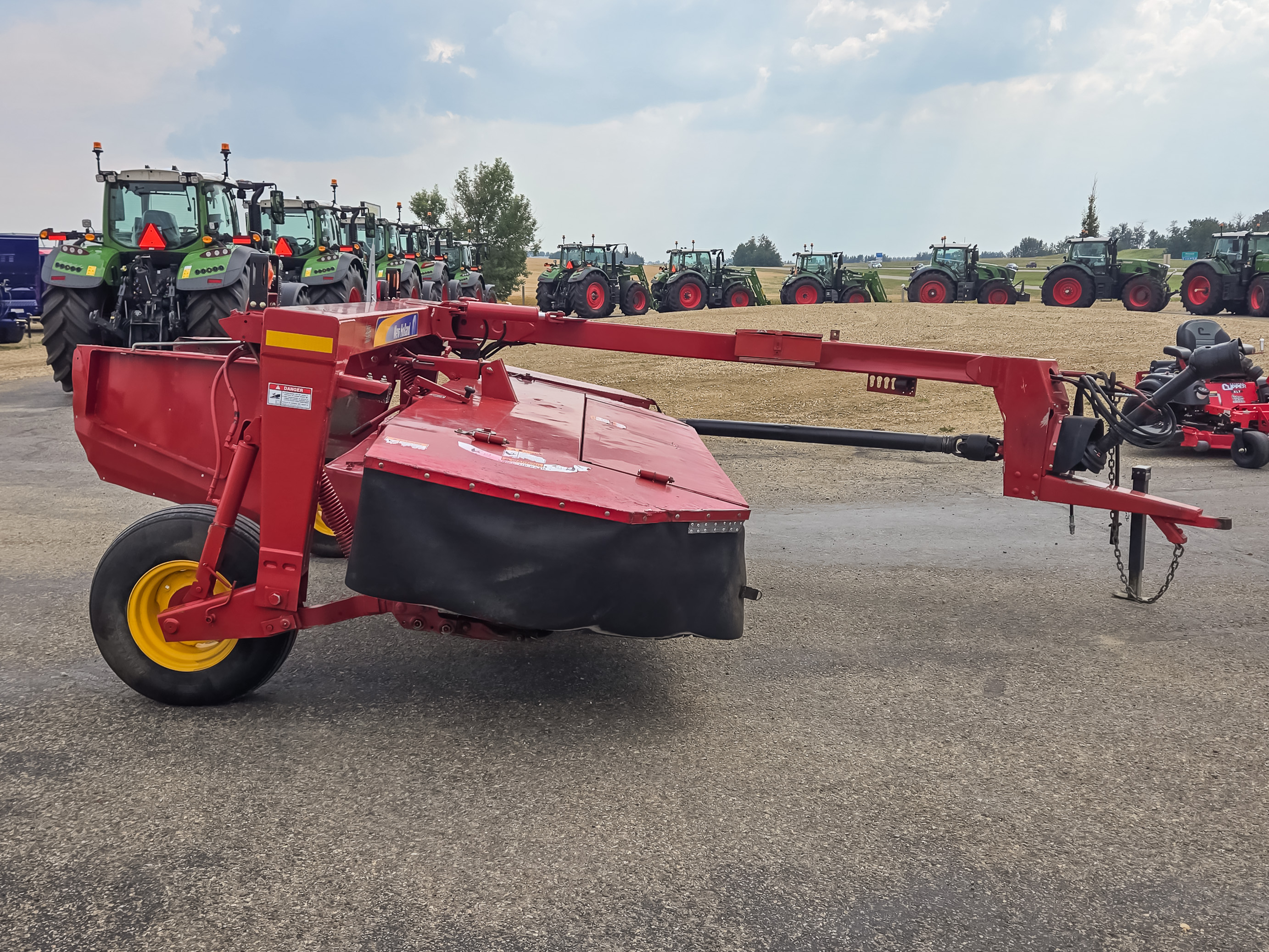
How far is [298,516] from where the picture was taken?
3.29 meters

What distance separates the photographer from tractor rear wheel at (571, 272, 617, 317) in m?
24.6

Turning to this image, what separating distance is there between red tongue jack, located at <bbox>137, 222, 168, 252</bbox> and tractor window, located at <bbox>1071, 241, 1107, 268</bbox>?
21.7 m

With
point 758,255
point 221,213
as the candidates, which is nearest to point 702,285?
point 221,213

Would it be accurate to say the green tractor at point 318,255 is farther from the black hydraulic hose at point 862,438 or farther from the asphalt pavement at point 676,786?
the asphalt pavement at point 676,786

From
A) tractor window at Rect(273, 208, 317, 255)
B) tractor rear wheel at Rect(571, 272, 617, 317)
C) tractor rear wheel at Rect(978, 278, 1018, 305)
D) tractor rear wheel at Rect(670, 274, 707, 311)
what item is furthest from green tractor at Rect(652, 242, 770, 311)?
tractor window at Rect(273, 208, 317, 255)

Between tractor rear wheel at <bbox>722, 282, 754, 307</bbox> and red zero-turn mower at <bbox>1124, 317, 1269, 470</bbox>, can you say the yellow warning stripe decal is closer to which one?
red zero-turn mower at <bbox>1124, 317, 1269, 470</bbox>

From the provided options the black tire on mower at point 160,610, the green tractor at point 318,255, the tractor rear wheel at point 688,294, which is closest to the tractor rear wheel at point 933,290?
the tractor rear wheel at point 688,294

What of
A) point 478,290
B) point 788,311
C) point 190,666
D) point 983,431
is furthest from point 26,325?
point 190,666

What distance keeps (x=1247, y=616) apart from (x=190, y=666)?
176 inches

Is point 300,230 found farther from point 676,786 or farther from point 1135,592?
point 676,786

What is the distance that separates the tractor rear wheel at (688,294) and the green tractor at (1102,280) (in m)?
8.87

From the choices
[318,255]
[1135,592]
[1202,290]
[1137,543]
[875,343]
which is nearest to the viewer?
[1137,543]

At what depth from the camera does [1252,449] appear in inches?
328

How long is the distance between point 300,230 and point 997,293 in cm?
1843
